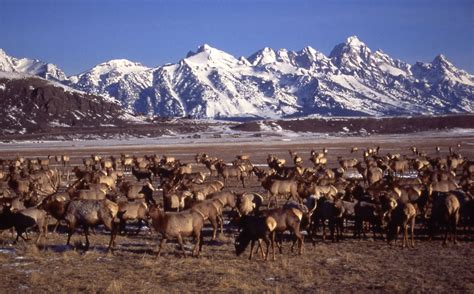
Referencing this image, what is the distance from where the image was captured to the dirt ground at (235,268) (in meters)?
12.6

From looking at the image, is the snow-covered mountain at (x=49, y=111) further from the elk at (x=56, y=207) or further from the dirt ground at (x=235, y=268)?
the dirt ground at (x=235, y=268)

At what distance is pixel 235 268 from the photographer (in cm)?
1428

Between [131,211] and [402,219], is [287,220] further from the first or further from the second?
[131,211]

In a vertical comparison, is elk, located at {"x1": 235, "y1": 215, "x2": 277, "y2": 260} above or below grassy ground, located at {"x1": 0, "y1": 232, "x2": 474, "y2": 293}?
above

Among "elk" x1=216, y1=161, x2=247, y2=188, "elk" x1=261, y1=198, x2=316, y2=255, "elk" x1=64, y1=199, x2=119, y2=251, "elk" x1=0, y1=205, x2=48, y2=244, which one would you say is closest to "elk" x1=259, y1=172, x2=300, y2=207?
"elk" x1=261, y1=198, x2=316, y2=255

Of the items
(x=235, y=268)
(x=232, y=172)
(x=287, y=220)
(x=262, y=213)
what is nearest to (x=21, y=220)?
(x=235, y=268)

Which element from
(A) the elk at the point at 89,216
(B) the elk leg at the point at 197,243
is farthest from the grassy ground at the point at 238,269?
(A) the elk at the point at 89,216

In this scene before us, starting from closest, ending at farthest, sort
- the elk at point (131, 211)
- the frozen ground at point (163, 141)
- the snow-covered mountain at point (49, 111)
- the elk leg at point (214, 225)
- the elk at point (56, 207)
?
the elk leg at point (214, 225) → the elk at point (56, 207) → the elk at point (131, 211) → the frozen ground at point (163, 141) → the snow-covered mountain at point (49, 111)

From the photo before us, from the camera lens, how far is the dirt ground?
12.6 m

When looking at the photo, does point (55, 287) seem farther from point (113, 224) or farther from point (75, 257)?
point (113, 224)

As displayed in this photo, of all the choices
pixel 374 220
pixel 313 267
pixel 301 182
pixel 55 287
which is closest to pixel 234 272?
pixel 313 267

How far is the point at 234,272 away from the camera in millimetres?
13773

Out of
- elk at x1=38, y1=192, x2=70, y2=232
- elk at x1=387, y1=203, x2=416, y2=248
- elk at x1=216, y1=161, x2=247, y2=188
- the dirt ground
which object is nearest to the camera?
the dirt ground

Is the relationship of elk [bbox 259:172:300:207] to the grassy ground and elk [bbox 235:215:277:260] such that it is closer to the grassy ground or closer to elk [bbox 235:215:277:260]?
the grassy ground
